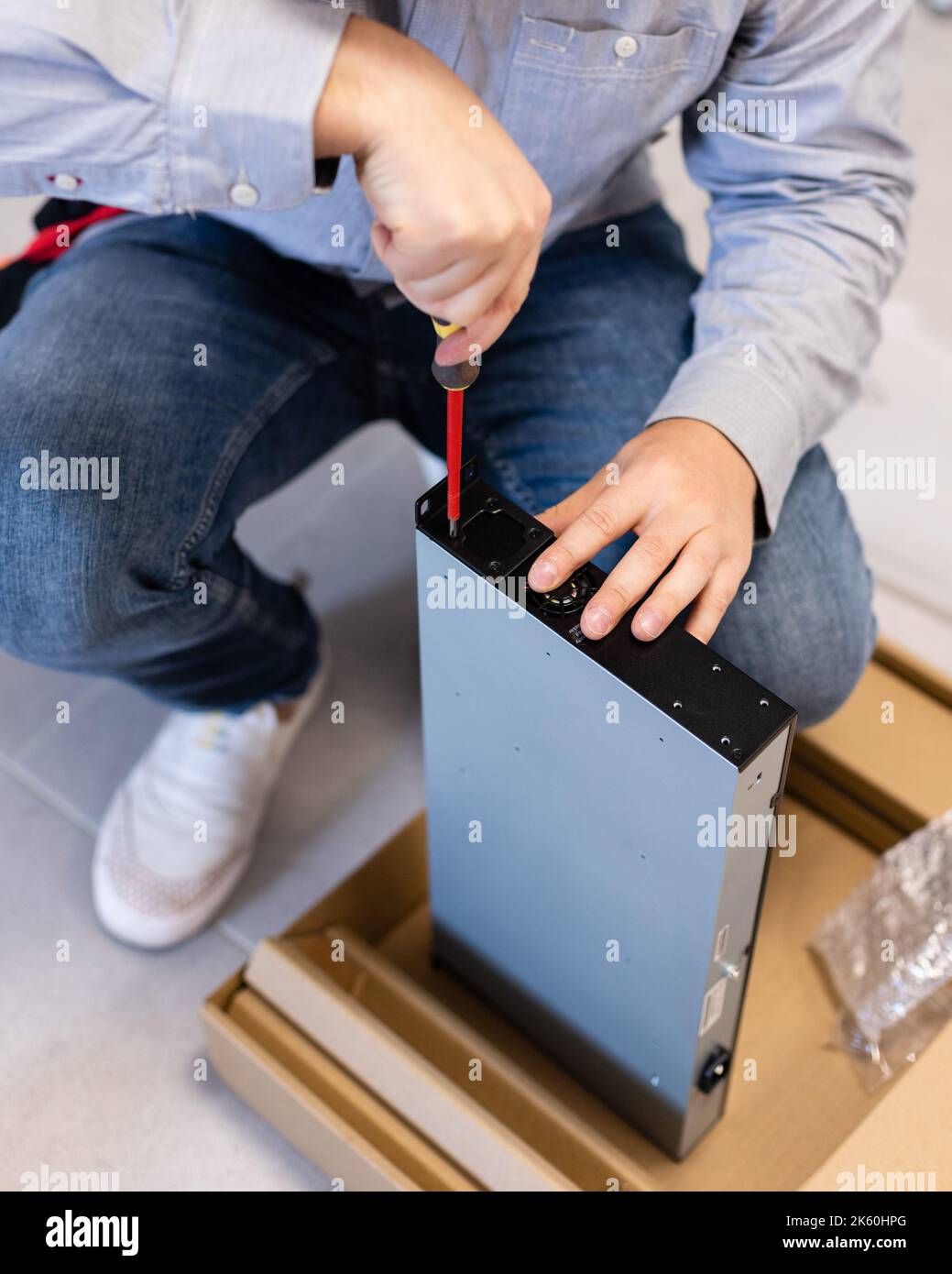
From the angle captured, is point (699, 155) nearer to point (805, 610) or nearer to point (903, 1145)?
point (805, 610)

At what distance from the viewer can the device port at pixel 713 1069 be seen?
2.65ft

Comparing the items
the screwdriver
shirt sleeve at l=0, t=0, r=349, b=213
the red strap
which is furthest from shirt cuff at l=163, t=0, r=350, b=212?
the red strap

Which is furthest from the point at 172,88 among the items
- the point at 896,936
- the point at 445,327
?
the point at 896,936

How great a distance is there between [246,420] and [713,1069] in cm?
53

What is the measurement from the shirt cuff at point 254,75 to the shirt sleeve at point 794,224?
299 millimetres

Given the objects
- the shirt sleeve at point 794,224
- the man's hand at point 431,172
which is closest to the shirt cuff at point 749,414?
the shirt sleeve at point 794,224

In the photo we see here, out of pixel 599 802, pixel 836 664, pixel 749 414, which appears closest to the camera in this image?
pixel 599 802

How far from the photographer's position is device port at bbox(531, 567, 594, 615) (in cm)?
64

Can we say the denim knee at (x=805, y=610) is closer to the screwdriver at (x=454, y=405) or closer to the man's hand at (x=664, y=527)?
the man's hand at (x=664, y=527)

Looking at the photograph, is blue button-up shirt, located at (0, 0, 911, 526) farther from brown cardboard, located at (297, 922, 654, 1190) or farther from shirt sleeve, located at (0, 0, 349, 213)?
brown cardboard, located at (297, 922, 654, 1190)

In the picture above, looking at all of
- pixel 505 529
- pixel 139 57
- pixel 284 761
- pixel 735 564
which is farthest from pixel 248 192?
pixel 284 761

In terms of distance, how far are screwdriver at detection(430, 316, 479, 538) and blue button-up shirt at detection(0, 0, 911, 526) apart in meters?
0.11

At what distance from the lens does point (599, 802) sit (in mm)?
682

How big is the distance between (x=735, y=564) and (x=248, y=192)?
331 mm
